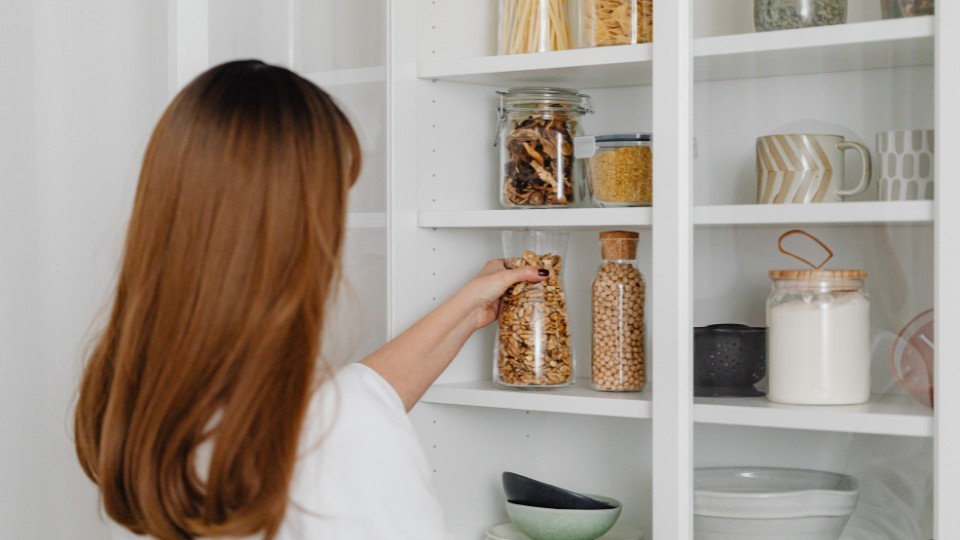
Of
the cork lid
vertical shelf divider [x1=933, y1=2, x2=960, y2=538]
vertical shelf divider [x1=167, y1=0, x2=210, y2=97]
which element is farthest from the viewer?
the cork lid

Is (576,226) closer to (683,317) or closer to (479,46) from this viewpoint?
(683,317)

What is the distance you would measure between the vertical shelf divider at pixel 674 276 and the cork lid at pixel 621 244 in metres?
0.14

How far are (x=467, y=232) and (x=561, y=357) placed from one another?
281mm

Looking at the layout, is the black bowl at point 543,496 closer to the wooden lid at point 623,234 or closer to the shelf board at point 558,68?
the wooden lid at point 623,234

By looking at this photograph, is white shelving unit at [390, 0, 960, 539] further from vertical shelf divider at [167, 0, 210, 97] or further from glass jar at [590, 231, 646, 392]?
vertical shelf divider at [167, 0, 210, 97]

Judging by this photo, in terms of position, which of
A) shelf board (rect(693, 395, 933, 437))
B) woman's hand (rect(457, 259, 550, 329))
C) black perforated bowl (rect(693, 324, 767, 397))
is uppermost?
woman's hand (rect(457, 259, 550, 329))

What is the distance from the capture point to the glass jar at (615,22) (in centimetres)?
144

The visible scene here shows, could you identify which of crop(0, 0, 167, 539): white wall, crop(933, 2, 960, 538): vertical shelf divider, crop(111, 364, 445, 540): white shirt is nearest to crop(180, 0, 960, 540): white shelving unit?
crop(933, 2, 960, 538): vertical shelf divider

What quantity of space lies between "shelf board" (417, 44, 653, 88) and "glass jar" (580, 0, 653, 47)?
3 centimetres

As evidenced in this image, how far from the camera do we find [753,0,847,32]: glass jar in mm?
1231

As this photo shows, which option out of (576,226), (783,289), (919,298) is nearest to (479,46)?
(576,226)

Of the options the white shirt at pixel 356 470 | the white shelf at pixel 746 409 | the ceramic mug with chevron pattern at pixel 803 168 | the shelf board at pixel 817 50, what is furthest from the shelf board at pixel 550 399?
the white shirt at pixel 356 470

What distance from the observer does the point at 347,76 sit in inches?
61.2

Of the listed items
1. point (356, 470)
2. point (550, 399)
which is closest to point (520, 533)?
point (550, 399)
